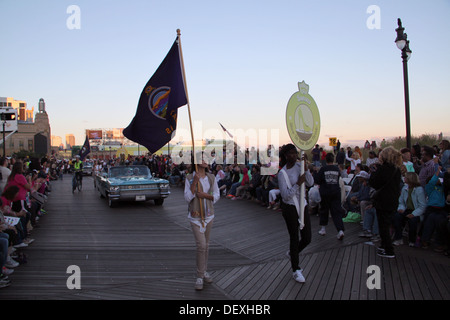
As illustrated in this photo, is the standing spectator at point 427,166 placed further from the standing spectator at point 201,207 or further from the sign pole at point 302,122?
the standing spectator at point 201,207

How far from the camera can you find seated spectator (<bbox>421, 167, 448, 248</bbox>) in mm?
6238

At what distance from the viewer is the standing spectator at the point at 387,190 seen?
228 inches

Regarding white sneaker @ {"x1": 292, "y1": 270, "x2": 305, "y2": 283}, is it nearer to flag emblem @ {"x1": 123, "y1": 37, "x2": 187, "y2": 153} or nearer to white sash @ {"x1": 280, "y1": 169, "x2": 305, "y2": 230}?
white sash @ {"x1": 280, "y1": 169, "x2": 305, "y2": 230}

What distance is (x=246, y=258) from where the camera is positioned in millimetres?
6266

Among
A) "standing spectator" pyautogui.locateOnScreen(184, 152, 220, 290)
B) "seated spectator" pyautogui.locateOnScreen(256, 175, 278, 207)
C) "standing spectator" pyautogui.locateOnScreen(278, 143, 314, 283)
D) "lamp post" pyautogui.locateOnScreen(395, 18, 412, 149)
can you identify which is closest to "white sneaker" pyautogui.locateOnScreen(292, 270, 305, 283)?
"standing spectator" pyautogui.locateOnScreen(278, 143, 314, 283)

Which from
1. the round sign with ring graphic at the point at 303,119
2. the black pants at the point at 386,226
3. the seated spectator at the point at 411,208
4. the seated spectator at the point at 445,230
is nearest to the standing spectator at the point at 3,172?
the round sign with ring graphic at the point at 303,119

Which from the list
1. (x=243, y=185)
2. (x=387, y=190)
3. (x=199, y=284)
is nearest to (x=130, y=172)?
(x=243, y=185)

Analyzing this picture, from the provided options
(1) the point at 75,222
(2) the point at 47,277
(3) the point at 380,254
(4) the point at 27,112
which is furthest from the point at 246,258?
(4) the point at 27,112

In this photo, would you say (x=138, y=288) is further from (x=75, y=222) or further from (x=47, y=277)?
(x=75, y=222)

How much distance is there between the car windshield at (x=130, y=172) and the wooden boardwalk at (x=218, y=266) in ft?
14.8

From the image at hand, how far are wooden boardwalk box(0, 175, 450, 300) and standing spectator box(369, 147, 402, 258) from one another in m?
0.48

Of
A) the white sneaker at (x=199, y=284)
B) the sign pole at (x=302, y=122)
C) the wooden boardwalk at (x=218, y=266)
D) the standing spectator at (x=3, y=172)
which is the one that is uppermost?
the sign pole at (x=302, y=122)

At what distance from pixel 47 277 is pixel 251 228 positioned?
509cm
